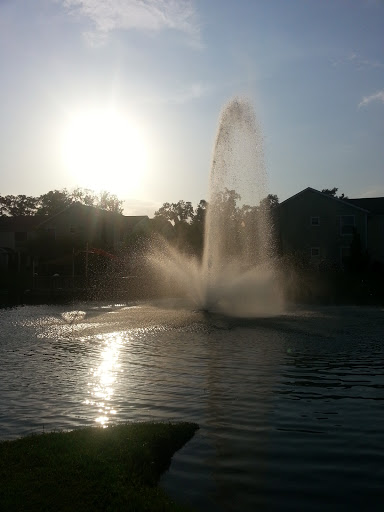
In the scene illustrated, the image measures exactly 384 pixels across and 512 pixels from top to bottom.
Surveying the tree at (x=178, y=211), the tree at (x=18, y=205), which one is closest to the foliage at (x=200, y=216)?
the tree at (x=178, y=211)

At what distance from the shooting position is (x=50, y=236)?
256 ft

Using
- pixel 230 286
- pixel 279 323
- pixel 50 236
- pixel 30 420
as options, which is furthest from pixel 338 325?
pixel 50 236

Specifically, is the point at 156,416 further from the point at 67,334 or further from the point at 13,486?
the point at 67,334

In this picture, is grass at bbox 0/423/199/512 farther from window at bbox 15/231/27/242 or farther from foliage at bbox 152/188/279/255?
window at bbox 15/231/27/242

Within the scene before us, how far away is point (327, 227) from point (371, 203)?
6.81 m

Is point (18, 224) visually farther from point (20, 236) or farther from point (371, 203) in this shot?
point (371, 203)

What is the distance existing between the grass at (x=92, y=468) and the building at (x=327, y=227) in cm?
5532

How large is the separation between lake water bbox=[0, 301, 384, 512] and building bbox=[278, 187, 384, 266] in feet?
131

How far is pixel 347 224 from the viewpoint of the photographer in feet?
211

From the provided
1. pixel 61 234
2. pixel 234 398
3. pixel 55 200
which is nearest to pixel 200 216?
pixel 61 234

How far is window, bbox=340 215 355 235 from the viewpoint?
64062 mm

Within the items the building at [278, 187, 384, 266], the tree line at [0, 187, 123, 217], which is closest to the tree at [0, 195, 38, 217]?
the tree line at [0, 187, 123, 217]

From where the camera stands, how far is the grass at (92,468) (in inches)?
265

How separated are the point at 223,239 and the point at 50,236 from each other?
155 feet
